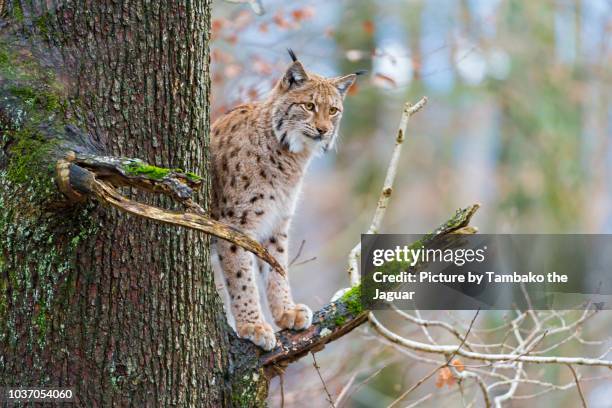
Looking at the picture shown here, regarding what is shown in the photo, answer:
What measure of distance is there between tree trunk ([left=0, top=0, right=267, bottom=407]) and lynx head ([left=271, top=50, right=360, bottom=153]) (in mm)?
1565

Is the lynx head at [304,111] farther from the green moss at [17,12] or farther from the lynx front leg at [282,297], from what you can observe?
the green moss at [17,12]

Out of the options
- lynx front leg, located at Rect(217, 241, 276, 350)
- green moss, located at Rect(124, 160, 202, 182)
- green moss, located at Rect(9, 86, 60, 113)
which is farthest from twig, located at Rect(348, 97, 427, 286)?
→ green moss, located at Rect(9, 86, 60, 113)

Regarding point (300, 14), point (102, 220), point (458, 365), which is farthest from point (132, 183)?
point (300, 14)

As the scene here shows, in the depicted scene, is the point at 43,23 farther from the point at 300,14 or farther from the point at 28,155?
the point at 300,14

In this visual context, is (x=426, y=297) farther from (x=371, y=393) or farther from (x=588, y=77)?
(x=588, y=77)

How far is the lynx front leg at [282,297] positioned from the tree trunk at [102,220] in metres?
0.85

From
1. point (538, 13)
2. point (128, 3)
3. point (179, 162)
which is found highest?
point (538, 13)

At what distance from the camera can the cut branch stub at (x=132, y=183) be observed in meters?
2.54

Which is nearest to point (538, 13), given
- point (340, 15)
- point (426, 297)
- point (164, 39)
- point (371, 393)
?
point (340, 15)

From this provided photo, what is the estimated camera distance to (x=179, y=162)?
3.06m

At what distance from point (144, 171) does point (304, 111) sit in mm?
2341

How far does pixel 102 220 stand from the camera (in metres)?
2.84

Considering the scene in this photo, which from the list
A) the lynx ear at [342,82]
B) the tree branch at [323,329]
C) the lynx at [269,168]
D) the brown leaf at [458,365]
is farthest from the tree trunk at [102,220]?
the lynx ear at [342,82]

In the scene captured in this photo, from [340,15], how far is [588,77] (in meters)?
4.12
